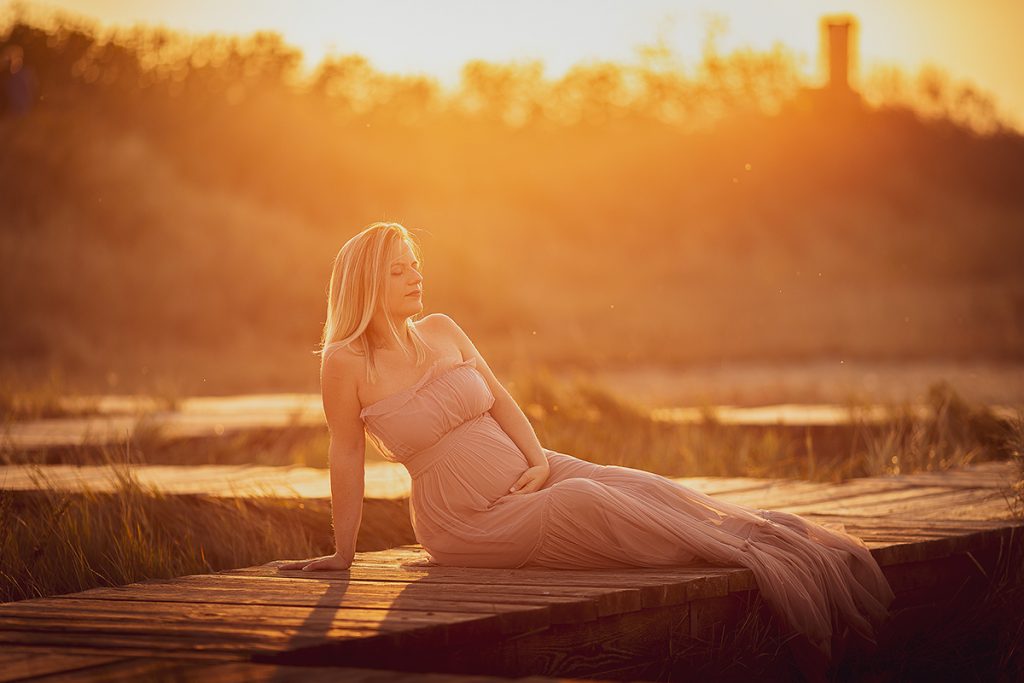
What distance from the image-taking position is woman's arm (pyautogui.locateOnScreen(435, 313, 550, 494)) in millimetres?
5746

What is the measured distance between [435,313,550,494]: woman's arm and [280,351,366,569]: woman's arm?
1.35 ft

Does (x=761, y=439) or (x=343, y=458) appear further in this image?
(x=761, y=439)

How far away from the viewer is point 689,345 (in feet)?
85.7

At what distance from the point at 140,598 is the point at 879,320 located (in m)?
23.3

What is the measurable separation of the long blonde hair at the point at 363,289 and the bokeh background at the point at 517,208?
13714mm

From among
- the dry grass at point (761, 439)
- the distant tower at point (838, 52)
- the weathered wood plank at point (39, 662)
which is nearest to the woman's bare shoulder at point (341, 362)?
the weathered wood plank at point (39, 662)

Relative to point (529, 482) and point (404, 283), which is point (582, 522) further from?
point (404, 283)

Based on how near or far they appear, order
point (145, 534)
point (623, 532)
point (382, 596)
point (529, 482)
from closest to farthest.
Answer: point (382, 596), point (623, 532), point (529, 482), point (145, 534)

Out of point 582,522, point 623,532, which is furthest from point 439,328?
point 623,532

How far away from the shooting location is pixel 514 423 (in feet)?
19.2

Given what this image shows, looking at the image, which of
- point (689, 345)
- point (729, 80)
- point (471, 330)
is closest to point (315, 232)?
point (471, 330)

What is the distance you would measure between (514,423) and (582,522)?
562 millimetres

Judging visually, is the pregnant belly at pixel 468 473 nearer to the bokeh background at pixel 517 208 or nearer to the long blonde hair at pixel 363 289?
the long blonde hair at pixel 363 289

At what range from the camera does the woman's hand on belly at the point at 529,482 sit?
18.8 feet
